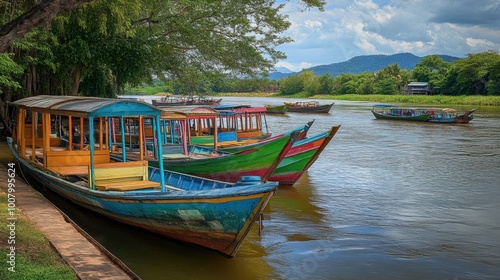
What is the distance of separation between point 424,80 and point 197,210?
7708 cm

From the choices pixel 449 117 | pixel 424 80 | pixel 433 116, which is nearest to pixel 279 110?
pixel 433 116

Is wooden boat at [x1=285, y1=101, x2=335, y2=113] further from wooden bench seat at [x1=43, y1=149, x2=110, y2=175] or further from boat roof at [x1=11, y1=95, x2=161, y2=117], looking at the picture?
boat roof at [x1=11, y1=95, x2=161, y2=117]

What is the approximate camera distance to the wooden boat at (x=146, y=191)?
657 cm

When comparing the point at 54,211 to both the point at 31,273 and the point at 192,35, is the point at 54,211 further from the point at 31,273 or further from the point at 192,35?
the point at 192,35

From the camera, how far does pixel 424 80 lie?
77.9 metres

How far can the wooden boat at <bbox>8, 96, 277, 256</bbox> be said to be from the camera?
6574 millimetres

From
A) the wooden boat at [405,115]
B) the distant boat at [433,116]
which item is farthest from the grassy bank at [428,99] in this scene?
the distant boat at [433,116]

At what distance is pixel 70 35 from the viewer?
1641cm

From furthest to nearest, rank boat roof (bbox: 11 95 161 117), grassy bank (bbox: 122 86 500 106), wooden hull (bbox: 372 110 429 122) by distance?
1. grassy bank (bbox: 122 86 500 106)
2. wooden hull (bbox: 372 110 429 122)
3. boat roof (bbox: 11 95 161 117)

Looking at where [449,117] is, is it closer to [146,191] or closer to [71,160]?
[71,160]

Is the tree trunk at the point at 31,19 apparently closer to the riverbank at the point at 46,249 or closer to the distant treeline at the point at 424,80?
the riverbank at the point at 46,249

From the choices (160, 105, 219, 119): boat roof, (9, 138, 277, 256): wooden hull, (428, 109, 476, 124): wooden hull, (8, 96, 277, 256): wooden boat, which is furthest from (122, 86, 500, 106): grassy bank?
(9, 138, 277, 256): wooden hull

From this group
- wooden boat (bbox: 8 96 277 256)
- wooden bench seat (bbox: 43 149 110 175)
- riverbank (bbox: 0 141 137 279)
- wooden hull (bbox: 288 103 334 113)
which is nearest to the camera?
riverbank (bbox: 0 141 137 279)

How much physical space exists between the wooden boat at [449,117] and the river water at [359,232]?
57.5 ft
